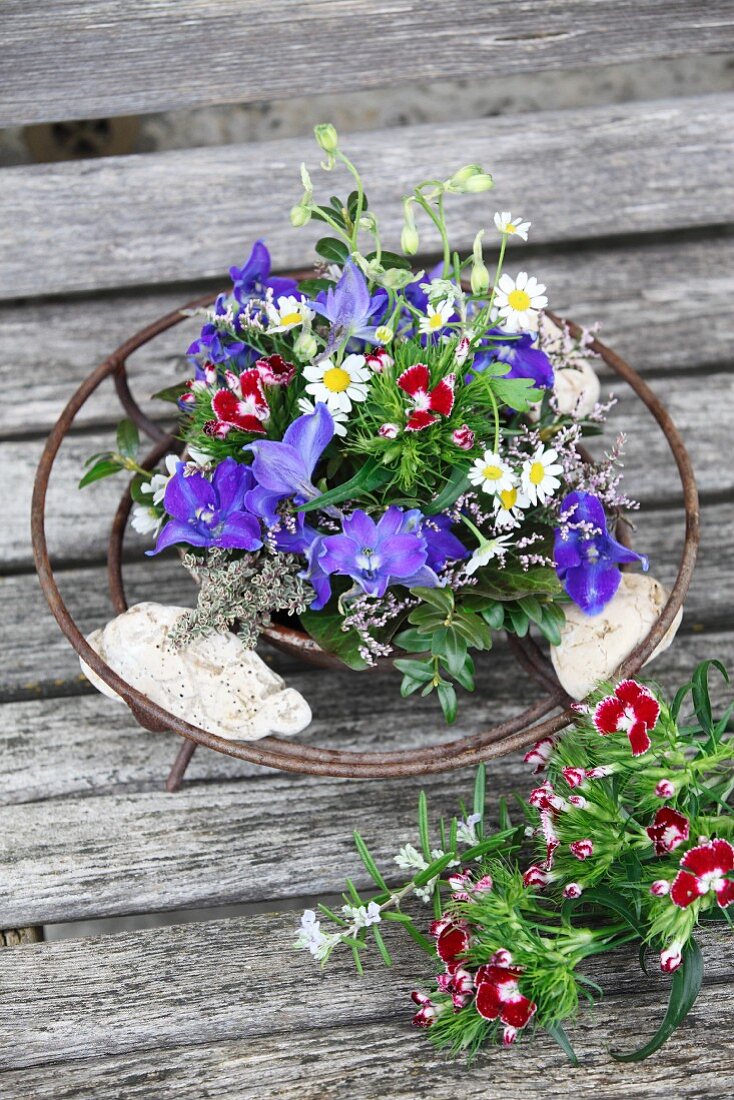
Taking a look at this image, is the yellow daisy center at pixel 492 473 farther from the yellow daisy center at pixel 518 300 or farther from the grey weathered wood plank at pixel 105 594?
the grey weathered wood plank at pixel 105 594

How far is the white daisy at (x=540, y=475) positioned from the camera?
0.88 metres

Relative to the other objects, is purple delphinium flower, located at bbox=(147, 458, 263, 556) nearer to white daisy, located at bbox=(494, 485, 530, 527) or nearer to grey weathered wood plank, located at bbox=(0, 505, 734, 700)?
white daisy, located at bbox=(494, 485, 530, 527)

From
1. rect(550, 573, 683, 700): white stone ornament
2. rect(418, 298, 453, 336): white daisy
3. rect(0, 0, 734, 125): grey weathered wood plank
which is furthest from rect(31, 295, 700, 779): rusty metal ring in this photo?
rect(0, 0, 734, 125): grey weathered wood plank

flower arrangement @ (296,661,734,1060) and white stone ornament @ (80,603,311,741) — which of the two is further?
white stone ornament @ (80,603,311,741)

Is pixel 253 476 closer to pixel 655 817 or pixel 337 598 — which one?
pixel 337 598

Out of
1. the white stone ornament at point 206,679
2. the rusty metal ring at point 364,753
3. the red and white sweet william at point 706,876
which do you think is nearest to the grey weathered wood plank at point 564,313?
the rusty metal ring at point 364,753

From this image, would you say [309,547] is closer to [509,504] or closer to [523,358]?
[509,504]

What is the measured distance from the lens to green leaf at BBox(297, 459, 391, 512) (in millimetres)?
871

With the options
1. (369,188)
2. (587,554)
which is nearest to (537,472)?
(587,554)

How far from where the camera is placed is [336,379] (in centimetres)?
86

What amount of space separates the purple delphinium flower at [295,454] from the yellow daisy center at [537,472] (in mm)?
182

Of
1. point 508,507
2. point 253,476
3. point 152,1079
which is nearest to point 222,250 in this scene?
point 253,476

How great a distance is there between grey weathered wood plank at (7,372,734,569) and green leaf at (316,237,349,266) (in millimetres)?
520

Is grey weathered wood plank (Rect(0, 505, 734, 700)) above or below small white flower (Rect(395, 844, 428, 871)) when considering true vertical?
above
